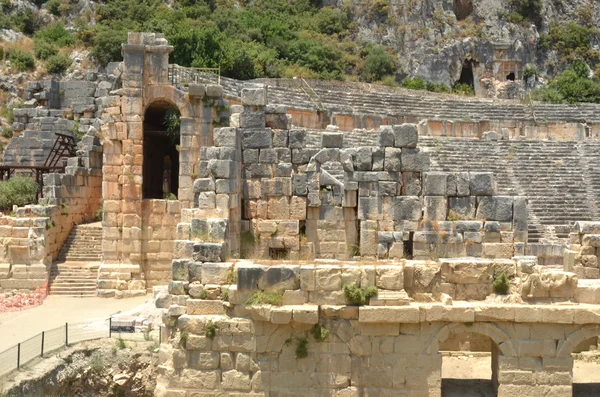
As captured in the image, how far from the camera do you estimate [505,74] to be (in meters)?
43.6

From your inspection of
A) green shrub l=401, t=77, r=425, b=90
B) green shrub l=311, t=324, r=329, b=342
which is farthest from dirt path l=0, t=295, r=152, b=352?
green shrub l=401, t=77, r=425, b=90

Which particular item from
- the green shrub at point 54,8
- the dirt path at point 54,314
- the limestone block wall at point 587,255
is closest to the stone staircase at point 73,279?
the dirt path at point 54,314

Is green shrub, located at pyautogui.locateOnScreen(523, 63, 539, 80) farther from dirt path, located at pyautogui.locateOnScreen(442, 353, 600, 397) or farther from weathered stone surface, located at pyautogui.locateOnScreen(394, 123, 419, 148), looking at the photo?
dirt path, located at pyautogui.locateOnScreen(442, 353, 600, 397)

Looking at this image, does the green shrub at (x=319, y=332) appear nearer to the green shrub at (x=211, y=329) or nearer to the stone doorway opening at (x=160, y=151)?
the green shrub at (x=211, y=329)

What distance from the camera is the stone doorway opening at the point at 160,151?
1980cm

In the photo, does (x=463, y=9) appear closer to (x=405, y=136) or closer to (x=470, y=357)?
(x=405, y=136)

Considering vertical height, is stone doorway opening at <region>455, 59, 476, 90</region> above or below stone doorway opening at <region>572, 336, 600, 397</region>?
above

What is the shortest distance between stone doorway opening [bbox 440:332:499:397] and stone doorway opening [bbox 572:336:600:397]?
1357mm

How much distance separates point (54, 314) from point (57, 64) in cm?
1925

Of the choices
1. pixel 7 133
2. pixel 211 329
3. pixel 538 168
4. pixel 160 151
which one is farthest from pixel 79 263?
pixel 538 168

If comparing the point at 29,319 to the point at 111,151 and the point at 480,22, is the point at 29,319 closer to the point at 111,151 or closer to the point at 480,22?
the point at 111,151

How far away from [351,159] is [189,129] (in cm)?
621

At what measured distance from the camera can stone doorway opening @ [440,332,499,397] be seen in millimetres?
10273

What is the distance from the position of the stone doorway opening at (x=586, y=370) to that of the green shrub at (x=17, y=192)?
52.3 feet
